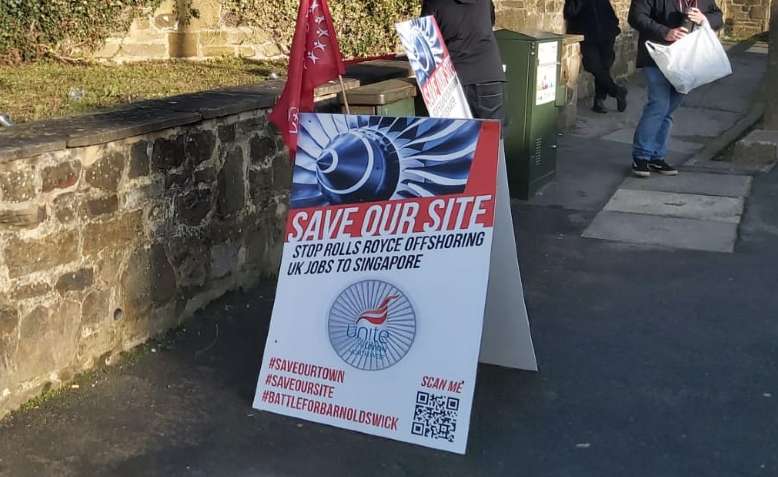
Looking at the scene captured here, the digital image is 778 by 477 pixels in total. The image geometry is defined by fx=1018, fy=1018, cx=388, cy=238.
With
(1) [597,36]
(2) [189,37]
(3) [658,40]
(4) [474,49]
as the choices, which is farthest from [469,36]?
(1) [597,36]

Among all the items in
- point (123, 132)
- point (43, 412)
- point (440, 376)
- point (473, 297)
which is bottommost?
point (43, 412)

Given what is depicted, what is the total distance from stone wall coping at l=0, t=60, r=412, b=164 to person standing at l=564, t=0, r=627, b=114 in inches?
234

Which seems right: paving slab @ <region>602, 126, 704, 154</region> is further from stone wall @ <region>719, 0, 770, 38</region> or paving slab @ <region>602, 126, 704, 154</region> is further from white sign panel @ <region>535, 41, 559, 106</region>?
stone wall @ <region>719, 0, 770, 38</region>

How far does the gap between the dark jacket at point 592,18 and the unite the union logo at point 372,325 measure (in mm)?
8118

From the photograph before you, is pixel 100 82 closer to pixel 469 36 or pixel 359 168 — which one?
pixel 469 36

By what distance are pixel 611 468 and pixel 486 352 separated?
966 millimetres

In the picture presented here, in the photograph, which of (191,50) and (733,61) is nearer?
(191,50)

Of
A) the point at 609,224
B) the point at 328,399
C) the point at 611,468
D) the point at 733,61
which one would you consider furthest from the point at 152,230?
the point at 733,61

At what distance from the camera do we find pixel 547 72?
7.98 m

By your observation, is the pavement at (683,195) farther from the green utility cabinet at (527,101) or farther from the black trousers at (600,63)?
the green utility cabinet at (527,101)

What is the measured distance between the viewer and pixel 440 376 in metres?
3.90

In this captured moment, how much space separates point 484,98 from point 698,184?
235 centimetres

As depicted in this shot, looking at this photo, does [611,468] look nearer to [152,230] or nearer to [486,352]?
[486,352]

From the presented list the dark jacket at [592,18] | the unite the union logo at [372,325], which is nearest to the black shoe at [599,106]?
the dark jacket at [592,18]
